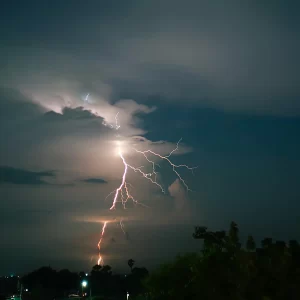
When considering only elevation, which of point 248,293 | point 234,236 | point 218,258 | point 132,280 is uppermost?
point 132,280

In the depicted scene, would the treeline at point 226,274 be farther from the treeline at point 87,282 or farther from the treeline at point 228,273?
the treeline at point 87,282

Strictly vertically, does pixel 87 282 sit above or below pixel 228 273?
above

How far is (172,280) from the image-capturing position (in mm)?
27062

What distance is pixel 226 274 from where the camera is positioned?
23.4 m

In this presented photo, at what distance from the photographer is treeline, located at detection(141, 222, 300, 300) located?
76.5ft

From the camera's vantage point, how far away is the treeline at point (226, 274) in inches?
918

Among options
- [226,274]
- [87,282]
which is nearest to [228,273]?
[226,274]

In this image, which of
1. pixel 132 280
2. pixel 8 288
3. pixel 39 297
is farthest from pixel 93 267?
pixel 8 288

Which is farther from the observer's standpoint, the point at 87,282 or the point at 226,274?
the point at 87,282

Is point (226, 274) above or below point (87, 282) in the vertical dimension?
below

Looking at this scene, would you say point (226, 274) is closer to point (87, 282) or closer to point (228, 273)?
point (228, 273)

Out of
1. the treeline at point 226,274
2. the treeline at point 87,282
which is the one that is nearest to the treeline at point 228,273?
the treeline at point 226,274

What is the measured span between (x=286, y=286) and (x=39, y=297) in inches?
2232

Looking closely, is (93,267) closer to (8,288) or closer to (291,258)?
(8,288)
